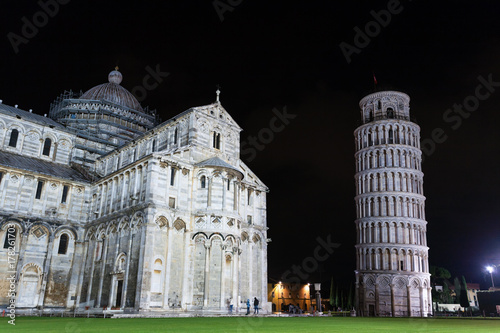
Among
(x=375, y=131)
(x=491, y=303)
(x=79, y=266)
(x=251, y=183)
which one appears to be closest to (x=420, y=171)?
(x=375, y=131)

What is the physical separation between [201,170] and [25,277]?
58.8 feet

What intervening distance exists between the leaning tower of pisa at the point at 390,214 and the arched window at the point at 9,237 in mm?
43043

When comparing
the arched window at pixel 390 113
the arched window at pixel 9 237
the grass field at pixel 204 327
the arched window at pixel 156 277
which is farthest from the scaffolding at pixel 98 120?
the arched window at pixel 390 113

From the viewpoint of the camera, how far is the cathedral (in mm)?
33062

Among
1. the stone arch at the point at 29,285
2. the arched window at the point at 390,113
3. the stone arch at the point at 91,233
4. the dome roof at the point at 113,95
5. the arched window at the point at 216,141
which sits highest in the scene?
the arched window at the point at 390,113

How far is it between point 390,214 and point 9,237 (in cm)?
4671

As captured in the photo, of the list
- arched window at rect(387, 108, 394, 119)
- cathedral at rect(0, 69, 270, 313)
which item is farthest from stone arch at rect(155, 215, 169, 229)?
arched window at rect(387, 108, 394, 119)

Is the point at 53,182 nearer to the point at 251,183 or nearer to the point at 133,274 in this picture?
the point at 133,274

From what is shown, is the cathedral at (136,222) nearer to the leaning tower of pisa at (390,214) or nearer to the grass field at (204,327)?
the grass field at (204,327)

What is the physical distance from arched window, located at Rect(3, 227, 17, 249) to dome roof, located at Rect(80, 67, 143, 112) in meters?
23.9

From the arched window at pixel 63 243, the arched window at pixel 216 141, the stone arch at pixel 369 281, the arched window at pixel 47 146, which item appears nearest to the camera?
the arched window at pixel 63 243

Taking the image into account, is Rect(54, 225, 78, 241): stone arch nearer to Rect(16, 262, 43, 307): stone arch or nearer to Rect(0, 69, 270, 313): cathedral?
Rect(0, 69, 270, 313): cathedral

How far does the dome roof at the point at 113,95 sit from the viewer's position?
55.7m

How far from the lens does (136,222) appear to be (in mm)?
33750
